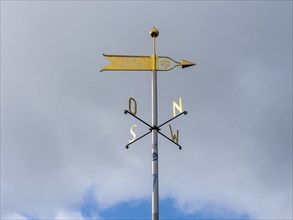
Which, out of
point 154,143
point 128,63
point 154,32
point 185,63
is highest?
point 154,32

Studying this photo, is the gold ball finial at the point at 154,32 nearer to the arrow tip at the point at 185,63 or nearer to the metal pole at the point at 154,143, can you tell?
the metal pole at the point at 154,143

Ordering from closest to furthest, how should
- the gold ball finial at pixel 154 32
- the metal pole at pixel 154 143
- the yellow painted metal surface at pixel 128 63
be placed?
the metal pole at pixel 154 143 → the yellow painted metal surface at pixel 128 63 → the gold ball finial at pixel 154 32

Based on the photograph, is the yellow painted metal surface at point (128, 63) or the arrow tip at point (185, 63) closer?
the yellow painted metal surface at point (128, 63)

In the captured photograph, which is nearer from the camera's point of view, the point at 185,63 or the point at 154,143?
the point at 154,143

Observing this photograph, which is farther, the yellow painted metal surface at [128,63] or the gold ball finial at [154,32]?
the gold ball finial at [154,32]

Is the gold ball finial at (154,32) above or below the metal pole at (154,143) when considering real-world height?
above

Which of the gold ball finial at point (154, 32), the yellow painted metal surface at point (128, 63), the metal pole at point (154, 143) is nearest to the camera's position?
the metal pole at point (154, 143)

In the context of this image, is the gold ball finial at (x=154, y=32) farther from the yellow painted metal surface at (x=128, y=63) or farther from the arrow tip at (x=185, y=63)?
the arrow tip at (x=185, y=63)

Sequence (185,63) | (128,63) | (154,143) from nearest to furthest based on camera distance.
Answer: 1. (154,143)
2. (128,63)
3. (185,63)

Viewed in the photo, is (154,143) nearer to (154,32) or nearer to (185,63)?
(185,63)

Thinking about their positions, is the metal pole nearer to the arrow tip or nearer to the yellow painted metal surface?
the yellow painted metal surface

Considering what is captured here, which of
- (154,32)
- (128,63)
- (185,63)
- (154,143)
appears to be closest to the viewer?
(154,143)

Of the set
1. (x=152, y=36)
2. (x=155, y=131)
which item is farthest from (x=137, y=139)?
(x=152, y=36)

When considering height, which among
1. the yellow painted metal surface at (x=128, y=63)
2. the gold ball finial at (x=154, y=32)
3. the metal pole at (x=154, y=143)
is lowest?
the metal pole at (x=154, y=143)
